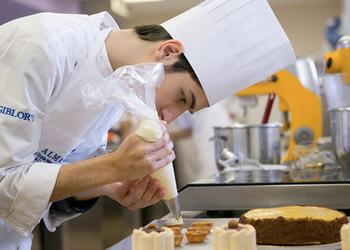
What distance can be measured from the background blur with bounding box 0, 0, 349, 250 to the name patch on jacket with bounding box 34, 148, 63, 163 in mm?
1723

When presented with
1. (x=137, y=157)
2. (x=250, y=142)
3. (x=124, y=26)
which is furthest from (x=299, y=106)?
(x=124, y=26)

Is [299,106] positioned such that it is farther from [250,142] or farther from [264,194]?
[264,194]

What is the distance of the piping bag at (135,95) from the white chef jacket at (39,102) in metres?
0.09

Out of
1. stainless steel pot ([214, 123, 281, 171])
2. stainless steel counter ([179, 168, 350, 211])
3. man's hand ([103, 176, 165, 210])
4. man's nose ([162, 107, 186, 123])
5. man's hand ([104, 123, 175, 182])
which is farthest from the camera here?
stainless steel pot ([214, 123, 281, 171])

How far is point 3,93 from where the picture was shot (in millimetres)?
1181

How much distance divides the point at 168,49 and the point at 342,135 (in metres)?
0.91

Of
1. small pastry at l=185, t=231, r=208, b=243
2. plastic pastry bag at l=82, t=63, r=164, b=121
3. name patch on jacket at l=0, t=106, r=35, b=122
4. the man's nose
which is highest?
plastic pastry bag at l=82, t=63, r=164, b=121

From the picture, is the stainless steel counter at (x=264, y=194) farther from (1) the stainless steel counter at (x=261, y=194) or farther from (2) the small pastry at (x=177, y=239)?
(2) the small pastry at (x=177, y=239)

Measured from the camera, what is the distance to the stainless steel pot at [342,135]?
2008mm

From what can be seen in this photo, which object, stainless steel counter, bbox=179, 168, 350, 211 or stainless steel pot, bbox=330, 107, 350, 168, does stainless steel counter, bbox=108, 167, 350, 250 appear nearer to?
stainless steel counter, bbox=179, 168, 350, 211

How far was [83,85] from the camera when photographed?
4.32ft

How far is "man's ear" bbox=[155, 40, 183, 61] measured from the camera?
1374mm

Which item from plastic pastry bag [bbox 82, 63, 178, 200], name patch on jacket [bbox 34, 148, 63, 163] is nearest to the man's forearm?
plastic pastry bag [bbox 82, 63, 178, 200]

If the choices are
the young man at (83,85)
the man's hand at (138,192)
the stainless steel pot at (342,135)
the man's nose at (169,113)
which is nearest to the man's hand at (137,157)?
the young man at (83,85)
